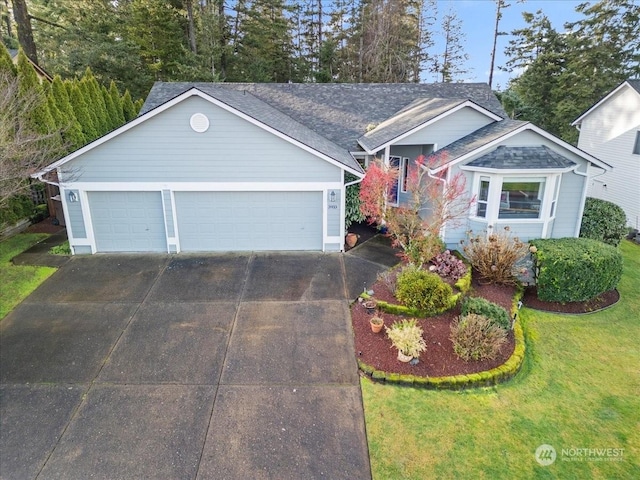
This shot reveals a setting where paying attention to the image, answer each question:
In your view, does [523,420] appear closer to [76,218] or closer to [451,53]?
[76,218]

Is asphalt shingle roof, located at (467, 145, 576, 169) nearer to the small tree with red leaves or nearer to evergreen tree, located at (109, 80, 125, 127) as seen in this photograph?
the small tree with red leaves

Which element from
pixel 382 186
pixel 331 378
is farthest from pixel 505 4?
pixel 331 378

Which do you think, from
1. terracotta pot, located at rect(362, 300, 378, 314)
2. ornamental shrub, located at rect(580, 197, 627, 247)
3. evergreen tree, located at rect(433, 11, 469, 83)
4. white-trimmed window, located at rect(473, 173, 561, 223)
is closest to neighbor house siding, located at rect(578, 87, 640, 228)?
ornamental shrub, located at rect(580, 197, 627, 247)

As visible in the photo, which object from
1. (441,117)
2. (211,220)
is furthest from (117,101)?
(441,117)

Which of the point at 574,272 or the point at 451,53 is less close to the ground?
the point at 451,53

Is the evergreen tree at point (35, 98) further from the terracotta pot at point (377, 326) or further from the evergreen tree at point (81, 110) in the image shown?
the terracotta pot at point (377, 326)
